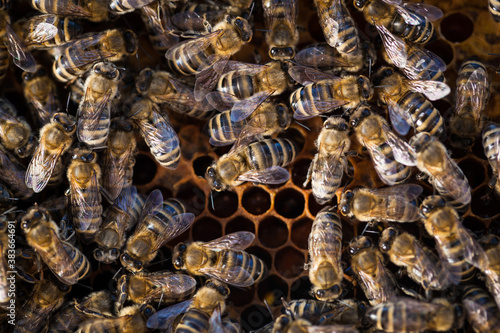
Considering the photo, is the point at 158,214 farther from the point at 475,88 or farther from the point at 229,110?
the point at 475,88

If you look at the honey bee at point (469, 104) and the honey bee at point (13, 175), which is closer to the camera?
the honey bee at point (469, 104)

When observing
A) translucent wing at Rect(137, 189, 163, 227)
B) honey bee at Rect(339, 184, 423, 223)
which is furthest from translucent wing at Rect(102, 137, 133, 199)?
honey bee at Rect(339, 184, 423, 223)

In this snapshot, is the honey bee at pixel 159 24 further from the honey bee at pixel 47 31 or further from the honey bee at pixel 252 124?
the honey bee at pixel 252 124

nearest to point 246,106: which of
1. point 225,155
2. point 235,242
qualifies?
point 225,155

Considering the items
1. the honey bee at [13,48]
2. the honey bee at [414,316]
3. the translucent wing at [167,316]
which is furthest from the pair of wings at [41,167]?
the honey bee at [414,316]

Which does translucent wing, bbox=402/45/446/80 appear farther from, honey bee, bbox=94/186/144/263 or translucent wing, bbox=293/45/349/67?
honey bee, bbox=94/186/144/263

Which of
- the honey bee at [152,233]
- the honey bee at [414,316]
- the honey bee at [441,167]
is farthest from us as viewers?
the honey bee at [152,233]
